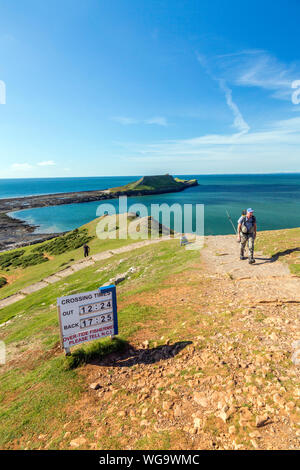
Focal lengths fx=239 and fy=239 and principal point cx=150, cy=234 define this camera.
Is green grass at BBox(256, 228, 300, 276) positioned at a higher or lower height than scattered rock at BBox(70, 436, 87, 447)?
higher

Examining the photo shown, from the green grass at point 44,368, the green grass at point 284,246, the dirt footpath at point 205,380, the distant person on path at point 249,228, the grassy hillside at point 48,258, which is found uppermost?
the distant person on path at point 249,228

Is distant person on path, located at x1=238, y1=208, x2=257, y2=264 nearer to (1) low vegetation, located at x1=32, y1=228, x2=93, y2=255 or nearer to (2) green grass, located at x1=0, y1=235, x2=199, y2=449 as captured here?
(2) green grass, located at x1=0, y1=235, x2=199, y2=449

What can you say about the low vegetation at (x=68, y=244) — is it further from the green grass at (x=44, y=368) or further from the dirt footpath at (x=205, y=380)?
the dirt footpath at (x=205, y=380)

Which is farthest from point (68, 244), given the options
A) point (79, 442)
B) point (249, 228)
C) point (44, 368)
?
point (79, 442)

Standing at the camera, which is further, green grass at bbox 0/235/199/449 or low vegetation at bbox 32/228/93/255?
low vegetation at bbox 32/228/93/255

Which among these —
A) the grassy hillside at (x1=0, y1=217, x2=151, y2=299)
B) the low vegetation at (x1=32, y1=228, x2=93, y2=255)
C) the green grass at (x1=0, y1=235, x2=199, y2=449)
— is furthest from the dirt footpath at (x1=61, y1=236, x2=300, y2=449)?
the low vegetation at (x1=32, y1=228, x2=93, y2=255)

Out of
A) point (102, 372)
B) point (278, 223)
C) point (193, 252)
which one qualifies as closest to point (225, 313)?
point (102, 372)

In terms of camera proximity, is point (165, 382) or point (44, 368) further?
point (44, 368)

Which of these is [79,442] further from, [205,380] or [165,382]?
[205,380]

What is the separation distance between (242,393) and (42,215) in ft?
370

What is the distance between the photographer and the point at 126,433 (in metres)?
4.98

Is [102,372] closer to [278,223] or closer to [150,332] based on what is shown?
[150,332]

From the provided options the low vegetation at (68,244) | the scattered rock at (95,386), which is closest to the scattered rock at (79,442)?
the scattered rock at (95,386)

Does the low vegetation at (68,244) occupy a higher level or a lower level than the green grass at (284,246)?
lower
